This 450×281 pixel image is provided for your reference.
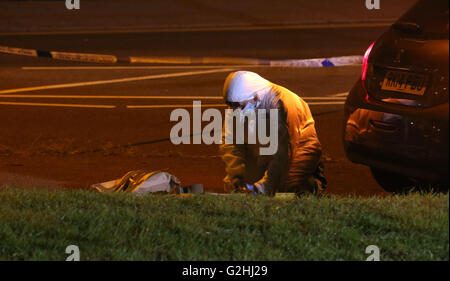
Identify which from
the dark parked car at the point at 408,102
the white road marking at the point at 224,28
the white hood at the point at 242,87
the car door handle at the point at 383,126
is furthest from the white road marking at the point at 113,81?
the car door handle at the point at 383,126

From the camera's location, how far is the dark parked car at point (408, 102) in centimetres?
608

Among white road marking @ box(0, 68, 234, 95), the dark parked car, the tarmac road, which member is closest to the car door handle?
the dark parked car

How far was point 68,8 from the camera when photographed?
2211 cm

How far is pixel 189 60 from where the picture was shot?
1538 centimetres

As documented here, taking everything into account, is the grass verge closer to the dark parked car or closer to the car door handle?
the dark parked car

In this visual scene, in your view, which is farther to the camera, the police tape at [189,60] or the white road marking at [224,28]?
the white road marking at [224,28]

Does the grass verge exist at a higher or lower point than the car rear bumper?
lower

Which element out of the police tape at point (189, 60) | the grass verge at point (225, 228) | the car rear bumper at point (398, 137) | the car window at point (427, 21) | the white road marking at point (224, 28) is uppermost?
the white road marking at point (224, 28)

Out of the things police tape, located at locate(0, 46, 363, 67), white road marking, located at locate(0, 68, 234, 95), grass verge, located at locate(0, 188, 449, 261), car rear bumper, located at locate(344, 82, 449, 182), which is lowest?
grass verge, located at locate(0, 188, 449, 261)

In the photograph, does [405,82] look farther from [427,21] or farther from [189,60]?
[189,60]

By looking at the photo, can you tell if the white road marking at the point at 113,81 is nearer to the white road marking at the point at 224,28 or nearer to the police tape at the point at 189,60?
the police tape at the point at 189,60

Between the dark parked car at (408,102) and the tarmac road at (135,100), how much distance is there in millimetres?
1121

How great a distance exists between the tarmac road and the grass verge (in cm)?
191

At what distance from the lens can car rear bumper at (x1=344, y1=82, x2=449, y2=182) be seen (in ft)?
19.9
